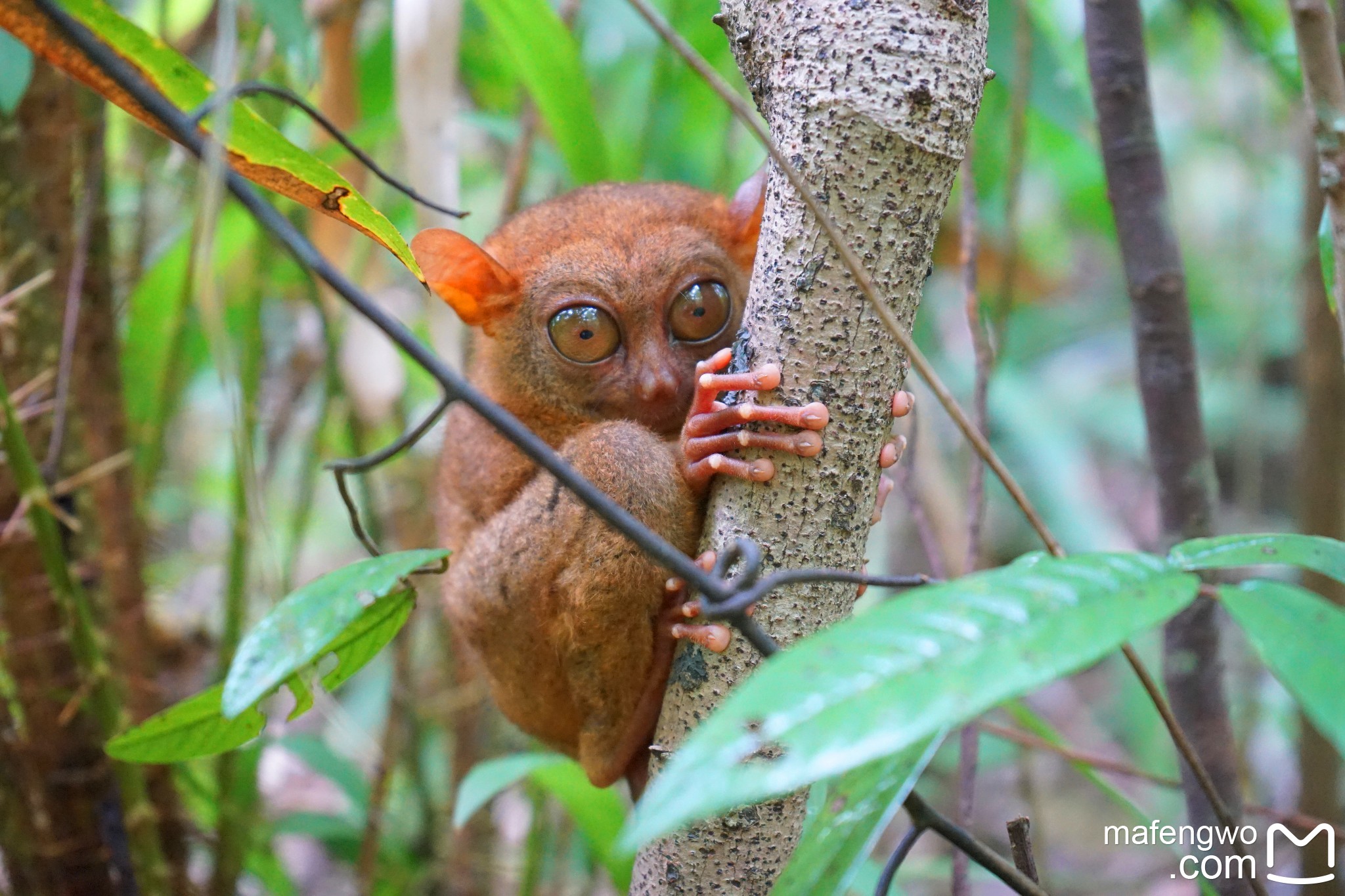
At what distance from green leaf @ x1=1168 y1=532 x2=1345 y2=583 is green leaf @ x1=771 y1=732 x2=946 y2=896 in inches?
12.9

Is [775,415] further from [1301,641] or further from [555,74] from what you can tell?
[555,74]

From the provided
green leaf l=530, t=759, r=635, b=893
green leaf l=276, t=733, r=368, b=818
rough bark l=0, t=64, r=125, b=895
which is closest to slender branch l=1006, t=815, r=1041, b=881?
green leaf l=530, t=759, r=635, b=893

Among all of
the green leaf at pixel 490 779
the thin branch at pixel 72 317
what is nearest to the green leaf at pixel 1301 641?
the green leaf at pixel 490 779

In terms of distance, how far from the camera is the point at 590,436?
2.06 meters

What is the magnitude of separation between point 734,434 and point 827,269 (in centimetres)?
29

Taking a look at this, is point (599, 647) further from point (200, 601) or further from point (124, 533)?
point (200, 601)

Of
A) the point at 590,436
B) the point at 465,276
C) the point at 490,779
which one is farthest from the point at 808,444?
the point at 490,779

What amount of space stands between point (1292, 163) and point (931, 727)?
698 centimetres

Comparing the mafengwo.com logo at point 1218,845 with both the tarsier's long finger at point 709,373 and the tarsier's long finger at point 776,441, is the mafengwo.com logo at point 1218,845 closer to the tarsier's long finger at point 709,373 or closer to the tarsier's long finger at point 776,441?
the tarsier's long finger at point 776,441

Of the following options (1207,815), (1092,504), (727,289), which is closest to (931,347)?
(1092,504)

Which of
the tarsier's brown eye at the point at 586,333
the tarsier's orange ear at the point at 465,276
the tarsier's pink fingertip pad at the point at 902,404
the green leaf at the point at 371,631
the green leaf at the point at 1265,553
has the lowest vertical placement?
the green leaf at the point at 371,631

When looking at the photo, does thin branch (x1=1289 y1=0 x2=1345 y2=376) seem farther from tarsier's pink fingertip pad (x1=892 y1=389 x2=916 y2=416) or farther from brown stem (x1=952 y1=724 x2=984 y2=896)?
brown stem (x1=952 y1=724 x2=984 y2=896)

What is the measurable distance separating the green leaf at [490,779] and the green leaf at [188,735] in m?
0.92

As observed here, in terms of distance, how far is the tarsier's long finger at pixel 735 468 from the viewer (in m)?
1.49
